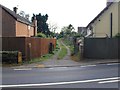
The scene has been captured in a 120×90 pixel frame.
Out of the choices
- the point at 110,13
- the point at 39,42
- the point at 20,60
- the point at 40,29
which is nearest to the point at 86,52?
the point at 39,42

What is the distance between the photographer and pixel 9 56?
22.8 meters

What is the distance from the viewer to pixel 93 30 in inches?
1756

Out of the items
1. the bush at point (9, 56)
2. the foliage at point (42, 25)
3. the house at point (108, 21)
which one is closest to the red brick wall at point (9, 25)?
the house at point (108, 21)

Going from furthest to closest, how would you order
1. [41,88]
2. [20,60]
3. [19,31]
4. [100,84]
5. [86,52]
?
[19,31], [86,52], [20,60], [100,84], [41,88]

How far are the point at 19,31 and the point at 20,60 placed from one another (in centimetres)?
2031

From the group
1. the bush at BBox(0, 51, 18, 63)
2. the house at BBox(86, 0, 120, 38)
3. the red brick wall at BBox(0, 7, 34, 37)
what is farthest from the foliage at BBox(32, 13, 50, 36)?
the bush at BBox(0, 51, 18, 63)

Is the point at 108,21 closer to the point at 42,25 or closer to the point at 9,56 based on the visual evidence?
the point at 9,56

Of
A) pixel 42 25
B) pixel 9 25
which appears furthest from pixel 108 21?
pixel 42 25

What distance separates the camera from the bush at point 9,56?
74.6 ft

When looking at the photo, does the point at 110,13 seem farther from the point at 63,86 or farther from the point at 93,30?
the point at 63,86

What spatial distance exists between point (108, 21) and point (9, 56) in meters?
19.8

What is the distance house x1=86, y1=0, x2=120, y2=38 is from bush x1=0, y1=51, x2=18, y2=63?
17.1m

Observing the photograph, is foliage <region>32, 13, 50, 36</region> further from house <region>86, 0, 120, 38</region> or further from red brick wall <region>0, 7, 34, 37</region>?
red brick wall <region>0, 7, 34, 37</region>

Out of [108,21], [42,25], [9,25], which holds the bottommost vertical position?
[9,25]
